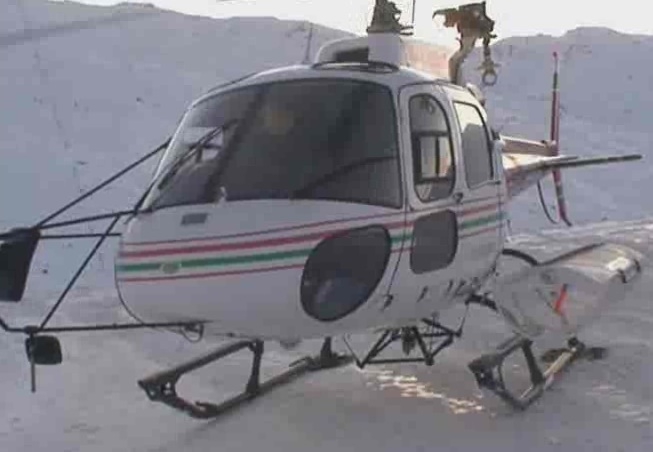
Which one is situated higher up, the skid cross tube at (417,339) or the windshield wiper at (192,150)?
the windshield wiper at (192,150)

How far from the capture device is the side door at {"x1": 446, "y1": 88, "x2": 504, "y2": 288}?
6.78 meters

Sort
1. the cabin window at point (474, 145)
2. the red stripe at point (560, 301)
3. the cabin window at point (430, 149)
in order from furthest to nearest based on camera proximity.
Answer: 1. the cabin window at point (474, 145)
2. the red stripe at point (560, 301)
3. the cabin window at point (430, 149)

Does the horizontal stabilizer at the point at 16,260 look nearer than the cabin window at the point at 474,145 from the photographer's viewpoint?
Yes

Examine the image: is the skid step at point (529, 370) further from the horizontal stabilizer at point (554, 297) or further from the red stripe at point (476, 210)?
the red stripe at point (476, 210)

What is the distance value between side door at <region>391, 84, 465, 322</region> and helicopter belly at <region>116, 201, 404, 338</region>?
38 centimetres

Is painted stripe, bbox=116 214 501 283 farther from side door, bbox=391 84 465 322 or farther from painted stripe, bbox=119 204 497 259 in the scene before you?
side door, bbox=391 84 465 322

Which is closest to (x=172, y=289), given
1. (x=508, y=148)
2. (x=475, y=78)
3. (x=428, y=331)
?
(x=428, y=331)

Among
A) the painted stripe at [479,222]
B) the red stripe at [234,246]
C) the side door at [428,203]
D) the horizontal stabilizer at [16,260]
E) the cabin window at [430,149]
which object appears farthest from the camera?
the painted stripe at [479,222]

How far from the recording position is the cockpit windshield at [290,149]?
575 cm

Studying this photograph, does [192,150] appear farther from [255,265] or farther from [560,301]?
[560,301]

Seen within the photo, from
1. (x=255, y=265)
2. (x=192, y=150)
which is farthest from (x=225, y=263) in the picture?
(x=192, y=150)

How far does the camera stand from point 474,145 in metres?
7.11

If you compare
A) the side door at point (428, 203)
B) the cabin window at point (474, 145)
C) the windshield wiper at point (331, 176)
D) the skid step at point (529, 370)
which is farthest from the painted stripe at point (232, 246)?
the skid step at point (529, 370)

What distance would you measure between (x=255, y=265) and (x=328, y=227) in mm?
445
